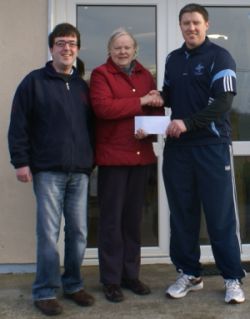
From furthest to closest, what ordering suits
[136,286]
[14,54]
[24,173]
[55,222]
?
[14,54], [136,286], [55,222], [24,173]

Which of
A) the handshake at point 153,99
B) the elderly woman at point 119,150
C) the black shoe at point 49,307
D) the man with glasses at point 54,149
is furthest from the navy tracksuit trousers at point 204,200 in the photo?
the black shoe at point 49,307

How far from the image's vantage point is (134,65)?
4.05m

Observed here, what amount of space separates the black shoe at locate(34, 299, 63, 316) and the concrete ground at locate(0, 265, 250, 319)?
4 centimetres

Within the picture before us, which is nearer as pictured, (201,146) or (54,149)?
(54,149)

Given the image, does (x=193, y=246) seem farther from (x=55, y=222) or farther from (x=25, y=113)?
(x=25, y=113)

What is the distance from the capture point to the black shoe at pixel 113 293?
13.1ft

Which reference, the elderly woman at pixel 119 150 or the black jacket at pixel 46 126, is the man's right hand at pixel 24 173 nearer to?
the black jacket at pixel 46 126

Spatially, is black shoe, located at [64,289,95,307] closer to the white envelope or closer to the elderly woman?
the elderly woman

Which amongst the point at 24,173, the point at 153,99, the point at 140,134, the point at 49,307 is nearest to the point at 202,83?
the point at 153,99

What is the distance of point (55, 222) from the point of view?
3.83m

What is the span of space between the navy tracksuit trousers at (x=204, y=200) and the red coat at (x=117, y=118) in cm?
26

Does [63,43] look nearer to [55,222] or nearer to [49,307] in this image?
[55,222]

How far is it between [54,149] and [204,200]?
1.10m

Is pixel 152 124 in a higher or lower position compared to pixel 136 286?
higher
